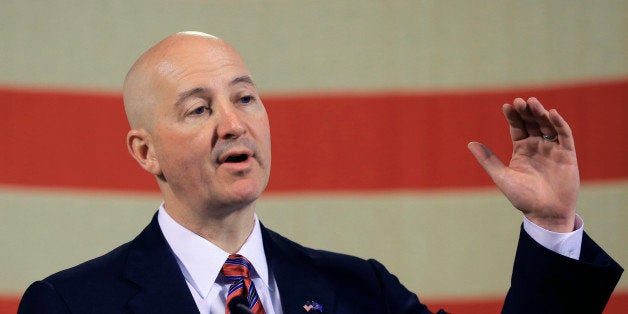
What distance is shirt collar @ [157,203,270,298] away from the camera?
129 centimetres

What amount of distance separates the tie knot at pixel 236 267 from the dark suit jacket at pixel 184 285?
0.06m

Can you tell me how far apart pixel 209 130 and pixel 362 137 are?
42.5 inches

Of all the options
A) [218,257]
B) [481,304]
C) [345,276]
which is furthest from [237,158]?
[481,304]

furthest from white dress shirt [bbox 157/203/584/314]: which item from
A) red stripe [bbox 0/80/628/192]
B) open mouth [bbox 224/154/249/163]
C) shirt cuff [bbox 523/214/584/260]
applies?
red stripe [bbox 0/80/628/192]

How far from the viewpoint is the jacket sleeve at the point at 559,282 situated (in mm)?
1242

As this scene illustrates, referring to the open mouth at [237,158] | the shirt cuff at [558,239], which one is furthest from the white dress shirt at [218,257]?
the open mouth at [237,158]

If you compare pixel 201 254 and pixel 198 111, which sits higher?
pixel 198 111

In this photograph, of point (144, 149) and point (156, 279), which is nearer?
point (156, 279)

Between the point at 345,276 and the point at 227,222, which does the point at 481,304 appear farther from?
the point at 227,222

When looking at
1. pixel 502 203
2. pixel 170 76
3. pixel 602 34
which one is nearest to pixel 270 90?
pixel 502 203

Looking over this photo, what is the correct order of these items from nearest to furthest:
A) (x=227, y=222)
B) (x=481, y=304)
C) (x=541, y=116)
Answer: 1. (x=541, y=116)
2. (x=227, y=222)
3. (x=481, y=304)

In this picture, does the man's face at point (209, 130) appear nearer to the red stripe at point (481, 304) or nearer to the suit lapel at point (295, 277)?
the suit lapel at point (295, 277)

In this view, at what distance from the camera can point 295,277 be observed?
1.36 metres

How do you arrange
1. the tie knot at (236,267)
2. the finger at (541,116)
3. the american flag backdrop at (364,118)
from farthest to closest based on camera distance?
the american flag backdrop at (364,118) < the tie knot at (236,267) < the finger at (541,116)
